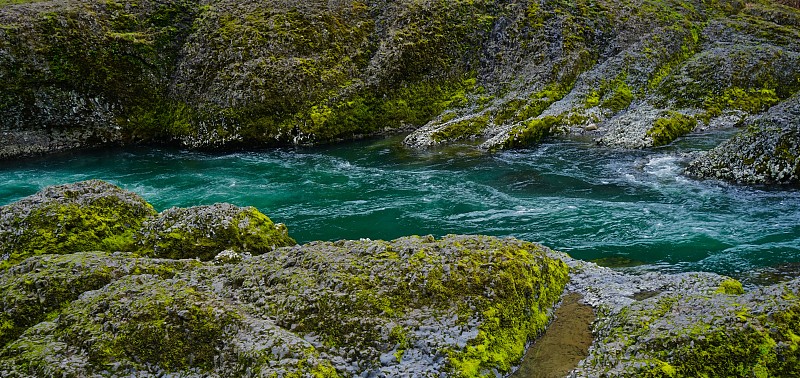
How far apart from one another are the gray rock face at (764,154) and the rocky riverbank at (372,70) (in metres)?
7.54

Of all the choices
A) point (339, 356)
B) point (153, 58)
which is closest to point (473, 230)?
point (339, 356)

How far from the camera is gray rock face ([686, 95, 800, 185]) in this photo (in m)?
17.0

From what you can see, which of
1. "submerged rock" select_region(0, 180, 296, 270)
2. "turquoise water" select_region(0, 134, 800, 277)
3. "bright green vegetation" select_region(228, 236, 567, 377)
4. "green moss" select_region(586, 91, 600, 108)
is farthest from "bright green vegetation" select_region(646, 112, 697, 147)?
"submerged rock" select_region(0, 180, 296, 270)

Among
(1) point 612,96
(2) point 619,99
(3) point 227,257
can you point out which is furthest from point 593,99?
(3) point 227,257

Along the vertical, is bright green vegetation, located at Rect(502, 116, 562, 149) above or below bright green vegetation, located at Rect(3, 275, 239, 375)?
below

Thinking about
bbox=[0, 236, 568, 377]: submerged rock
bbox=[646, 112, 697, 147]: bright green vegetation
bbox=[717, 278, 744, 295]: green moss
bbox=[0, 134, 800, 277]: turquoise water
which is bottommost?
bbox=[0, 134, 800, 277]: turquoise water

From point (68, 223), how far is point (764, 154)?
2062 cm

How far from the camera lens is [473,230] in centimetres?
1532

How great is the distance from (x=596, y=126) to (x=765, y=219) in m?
14.2

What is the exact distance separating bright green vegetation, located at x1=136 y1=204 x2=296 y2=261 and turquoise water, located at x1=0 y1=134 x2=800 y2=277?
4088 mm

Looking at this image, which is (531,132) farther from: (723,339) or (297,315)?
(297,315)

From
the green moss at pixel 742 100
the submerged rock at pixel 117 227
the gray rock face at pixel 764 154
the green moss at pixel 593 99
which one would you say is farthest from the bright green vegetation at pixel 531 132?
the submerged rock at pixel 117 227

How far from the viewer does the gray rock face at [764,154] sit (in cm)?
1705

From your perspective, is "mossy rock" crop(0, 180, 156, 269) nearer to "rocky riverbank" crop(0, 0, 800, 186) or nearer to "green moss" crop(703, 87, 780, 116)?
"rocky riverbank" crop(0, 0, 800, 186)
